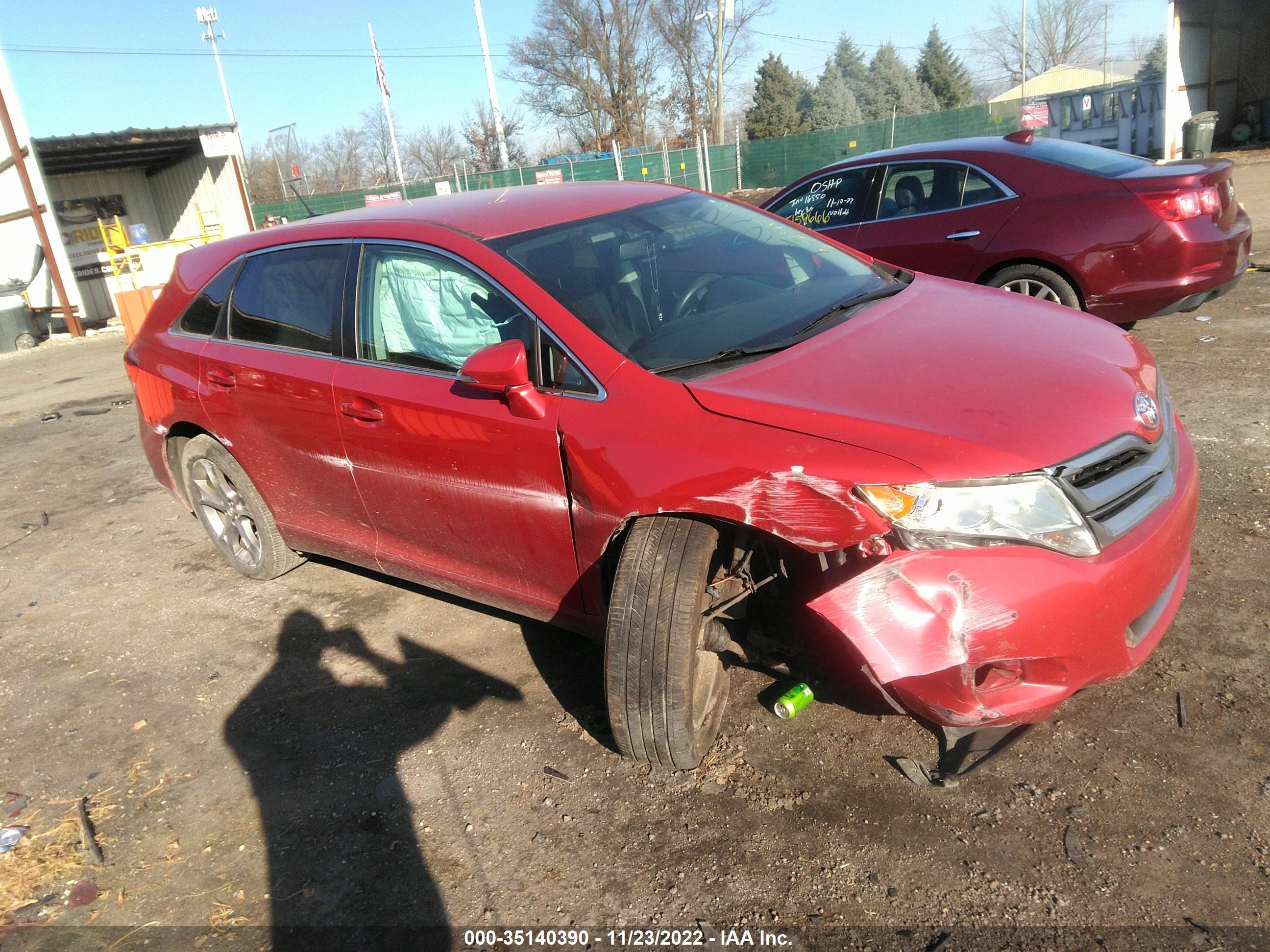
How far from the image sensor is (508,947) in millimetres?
2275

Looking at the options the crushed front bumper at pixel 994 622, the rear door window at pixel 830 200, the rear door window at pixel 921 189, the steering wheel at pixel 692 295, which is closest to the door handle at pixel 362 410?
the steering wheel at pixel 692 295

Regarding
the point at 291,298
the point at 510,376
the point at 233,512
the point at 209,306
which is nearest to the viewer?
the point at 510,376

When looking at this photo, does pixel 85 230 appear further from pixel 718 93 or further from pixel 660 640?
pixel 718 93

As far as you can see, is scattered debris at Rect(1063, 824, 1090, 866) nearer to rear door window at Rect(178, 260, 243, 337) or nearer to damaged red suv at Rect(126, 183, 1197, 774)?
damaged red suv at Rect(126, 183, 1197, 774)

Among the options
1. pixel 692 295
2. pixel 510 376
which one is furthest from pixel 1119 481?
pixel 510 376

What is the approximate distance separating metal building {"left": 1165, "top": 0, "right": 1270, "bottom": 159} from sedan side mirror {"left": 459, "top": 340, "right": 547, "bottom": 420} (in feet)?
75.1

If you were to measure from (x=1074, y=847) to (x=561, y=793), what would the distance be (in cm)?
145

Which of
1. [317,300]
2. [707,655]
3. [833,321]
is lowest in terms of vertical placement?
[707,655]

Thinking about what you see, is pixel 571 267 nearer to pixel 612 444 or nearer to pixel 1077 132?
pixel 612 444

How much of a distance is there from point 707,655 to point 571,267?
1394 millimetres

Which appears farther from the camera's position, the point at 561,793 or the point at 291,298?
the point at 291,298

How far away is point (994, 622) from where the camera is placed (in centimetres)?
223

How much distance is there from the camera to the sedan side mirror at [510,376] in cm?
274

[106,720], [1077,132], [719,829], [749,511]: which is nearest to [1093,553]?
[749,511]
